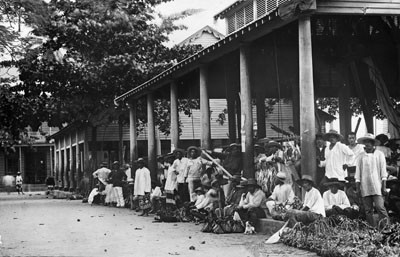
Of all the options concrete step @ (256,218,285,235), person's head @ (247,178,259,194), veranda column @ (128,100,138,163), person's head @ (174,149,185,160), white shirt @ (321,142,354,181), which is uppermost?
veranda column @ (128,100,138,163)

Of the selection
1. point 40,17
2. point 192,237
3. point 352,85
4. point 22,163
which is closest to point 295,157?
point 192,237

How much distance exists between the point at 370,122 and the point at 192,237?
731 centimetres

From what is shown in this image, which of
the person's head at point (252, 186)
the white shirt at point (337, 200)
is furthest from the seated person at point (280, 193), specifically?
the white shirt at point (337, 200)

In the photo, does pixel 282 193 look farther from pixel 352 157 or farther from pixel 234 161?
pixel 234 161

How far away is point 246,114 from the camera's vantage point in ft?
50.8

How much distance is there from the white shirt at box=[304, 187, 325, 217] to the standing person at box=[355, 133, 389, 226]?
717mm

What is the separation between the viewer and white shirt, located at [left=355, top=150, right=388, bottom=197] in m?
11.1

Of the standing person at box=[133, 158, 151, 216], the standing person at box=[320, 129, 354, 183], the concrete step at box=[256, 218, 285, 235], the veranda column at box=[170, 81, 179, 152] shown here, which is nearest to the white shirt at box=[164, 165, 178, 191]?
the veranda column at box=[170, 81, 179, 152]

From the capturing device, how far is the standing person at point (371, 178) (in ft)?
36.2

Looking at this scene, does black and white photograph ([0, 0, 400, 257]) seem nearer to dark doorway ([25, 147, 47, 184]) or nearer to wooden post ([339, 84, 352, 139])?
wooden post ([339, 84, 352, 139])

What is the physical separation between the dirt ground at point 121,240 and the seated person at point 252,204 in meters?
0.72

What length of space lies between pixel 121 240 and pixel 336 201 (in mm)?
4089

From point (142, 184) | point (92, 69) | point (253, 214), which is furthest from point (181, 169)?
point (92, 69)

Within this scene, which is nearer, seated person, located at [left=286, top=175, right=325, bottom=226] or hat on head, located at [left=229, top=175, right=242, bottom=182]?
seated person, located at [left=286, top=175, right=325, bottom=226]
